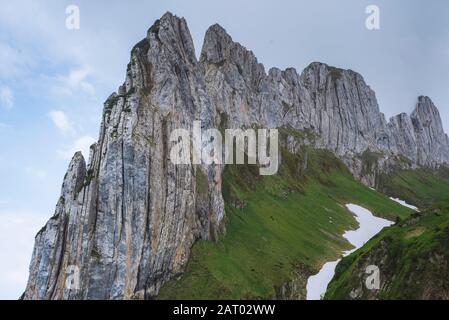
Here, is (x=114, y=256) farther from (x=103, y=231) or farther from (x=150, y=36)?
(x=150, y=36)

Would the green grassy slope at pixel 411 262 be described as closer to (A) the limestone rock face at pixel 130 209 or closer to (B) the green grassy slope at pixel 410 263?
(B) the green grassy slope at pixel 410 263

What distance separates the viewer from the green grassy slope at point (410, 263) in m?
52.3

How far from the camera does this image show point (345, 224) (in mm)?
183625

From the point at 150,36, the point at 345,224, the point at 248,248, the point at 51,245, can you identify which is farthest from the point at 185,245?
the point at 345,224

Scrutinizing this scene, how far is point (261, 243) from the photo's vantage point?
5418 inches

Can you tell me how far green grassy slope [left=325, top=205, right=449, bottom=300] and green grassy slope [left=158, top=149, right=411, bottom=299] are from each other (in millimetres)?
46616

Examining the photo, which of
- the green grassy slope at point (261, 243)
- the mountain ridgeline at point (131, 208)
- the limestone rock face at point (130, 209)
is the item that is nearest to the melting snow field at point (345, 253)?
the green grassy slope at point (261, 243)

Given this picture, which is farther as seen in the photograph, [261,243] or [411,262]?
[261,243]

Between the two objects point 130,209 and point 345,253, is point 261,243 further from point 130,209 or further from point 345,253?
point 130,209

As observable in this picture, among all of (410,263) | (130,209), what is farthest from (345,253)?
(410,263)

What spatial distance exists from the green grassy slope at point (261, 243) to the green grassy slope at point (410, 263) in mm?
46616

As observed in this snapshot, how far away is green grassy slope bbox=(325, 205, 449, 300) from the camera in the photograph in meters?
52.3

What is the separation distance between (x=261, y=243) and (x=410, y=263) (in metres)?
83.2

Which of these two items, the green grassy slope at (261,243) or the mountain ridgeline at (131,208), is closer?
the mountain ridgeline at (131,208)
